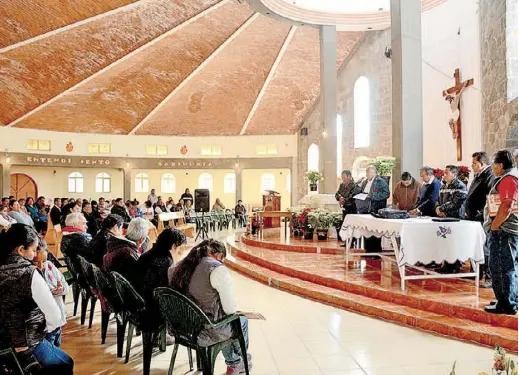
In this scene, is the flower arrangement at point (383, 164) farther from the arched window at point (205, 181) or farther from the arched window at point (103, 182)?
the arched window at point (103, 182)

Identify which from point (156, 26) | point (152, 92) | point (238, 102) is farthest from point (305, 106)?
point (156, 26)

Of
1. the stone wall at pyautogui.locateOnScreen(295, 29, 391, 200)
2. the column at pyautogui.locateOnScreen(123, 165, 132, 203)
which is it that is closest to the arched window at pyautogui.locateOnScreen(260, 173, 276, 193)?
the column at pyautogui.locateOnScreen(123, 165, 132, 203)

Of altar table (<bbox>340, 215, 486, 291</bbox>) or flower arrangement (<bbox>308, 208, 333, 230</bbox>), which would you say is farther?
flower arrangement (<bbox>308, 208, 333, 230</bbox>)

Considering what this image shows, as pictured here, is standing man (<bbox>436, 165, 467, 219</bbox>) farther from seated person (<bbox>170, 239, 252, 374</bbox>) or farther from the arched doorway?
the arched doorway

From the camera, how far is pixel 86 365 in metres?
3.67

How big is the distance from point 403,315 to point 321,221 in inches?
172

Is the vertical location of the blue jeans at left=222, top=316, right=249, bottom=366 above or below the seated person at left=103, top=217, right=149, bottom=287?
below

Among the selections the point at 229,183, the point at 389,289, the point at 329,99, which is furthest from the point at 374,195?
the point at 229,183

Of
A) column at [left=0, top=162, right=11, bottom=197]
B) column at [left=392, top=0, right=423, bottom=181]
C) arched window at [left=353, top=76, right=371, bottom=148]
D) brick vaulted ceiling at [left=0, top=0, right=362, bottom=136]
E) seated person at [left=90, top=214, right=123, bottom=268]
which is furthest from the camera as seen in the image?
column at [left=0, top=162, right=11, bottom=197]

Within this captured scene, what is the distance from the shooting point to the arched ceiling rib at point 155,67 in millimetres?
11805

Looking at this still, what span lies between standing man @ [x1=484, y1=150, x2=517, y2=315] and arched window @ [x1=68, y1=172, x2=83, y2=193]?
18.6m

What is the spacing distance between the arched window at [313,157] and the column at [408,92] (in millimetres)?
10572

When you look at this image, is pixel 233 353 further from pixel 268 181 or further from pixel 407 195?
pixel 268 181

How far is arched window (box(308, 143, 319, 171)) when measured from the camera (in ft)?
61.5
